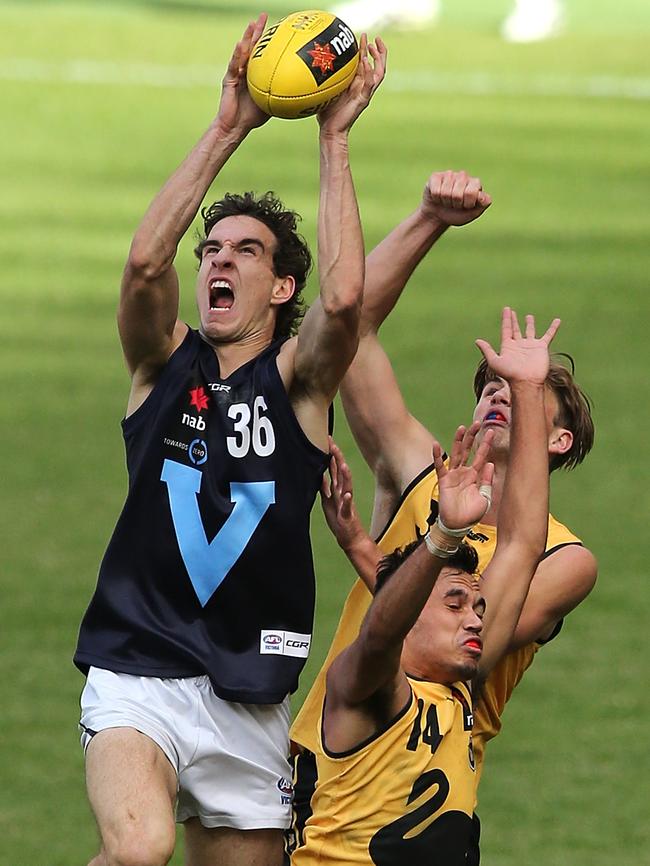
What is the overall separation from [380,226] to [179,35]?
14.8m

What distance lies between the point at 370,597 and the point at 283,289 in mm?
1158

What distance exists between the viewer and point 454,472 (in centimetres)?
640

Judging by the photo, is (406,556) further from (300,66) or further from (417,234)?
(300,66)

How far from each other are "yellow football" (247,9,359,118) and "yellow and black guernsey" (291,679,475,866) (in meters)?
2.06

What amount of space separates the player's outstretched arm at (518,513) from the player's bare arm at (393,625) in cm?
24

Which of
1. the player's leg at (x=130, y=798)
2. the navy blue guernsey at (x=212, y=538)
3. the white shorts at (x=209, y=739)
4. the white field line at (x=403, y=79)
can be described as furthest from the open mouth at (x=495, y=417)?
the white field line at (x=403, y=79)

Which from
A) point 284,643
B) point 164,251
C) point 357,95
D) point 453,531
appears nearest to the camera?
point 453,531

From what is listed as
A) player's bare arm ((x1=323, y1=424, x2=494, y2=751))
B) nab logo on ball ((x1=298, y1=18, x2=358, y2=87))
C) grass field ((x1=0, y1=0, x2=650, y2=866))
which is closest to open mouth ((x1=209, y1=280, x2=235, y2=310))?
nab logo on ball ((x1=298, y1=18, x2=358, y2=87))

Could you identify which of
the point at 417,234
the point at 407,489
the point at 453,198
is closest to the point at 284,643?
the point at 407,489

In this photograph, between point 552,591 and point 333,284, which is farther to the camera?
point 552,591

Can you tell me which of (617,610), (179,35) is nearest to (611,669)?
(617,610)

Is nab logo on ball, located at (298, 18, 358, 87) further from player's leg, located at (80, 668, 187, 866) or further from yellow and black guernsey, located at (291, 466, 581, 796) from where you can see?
player's leg, located at (80, 668, 187, 866)

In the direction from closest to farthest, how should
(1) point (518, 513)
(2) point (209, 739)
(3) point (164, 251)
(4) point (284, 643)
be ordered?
(1) point (518, 513) < (3) point (164, 251) < (2) point (209, 739) < (4) point (284, 643)

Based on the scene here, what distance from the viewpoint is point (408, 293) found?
65.7ft
